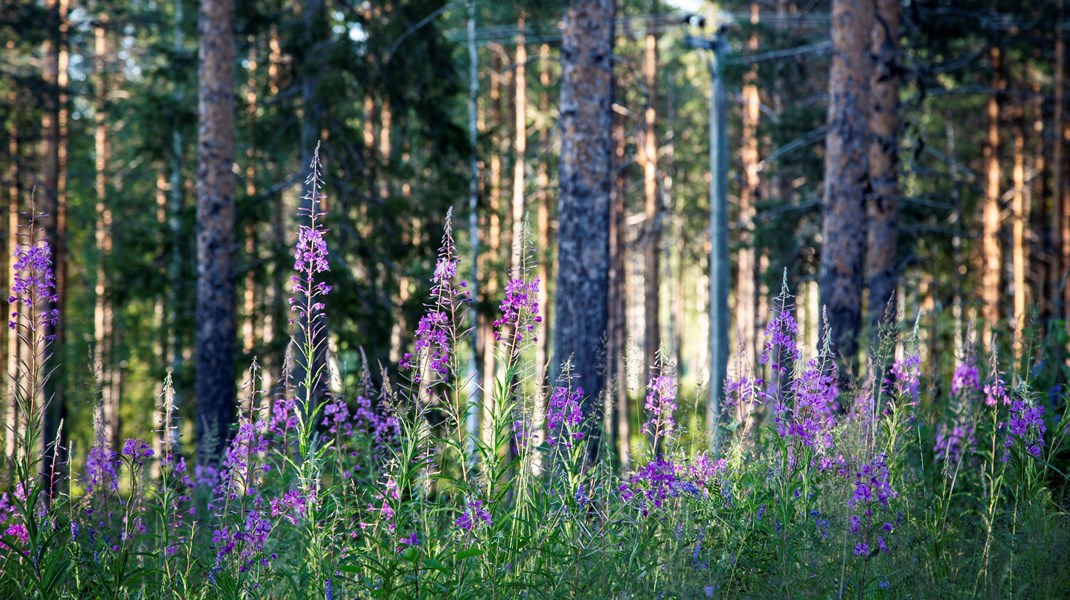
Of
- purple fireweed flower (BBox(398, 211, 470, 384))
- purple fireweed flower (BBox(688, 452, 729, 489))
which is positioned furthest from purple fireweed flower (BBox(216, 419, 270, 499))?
purple fireweed flower (BBox(688, 452, 729, 489))

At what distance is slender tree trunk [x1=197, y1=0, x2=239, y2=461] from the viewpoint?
10367 mm

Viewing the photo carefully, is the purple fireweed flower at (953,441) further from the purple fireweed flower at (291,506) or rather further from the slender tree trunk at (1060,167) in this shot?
the slender tree trunk at (1060,167)

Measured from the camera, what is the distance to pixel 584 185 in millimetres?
8969

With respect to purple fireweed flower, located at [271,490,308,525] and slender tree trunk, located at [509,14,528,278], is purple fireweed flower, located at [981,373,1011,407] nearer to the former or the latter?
purple fireweed flower, located at [271,490,308,525]

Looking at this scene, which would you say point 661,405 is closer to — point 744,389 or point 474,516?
point 744,389

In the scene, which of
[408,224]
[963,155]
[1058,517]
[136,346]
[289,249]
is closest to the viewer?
[1058,517]

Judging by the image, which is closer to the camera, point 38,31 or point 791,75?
point 38,31

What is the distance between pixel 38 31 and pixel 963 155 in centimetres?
2662

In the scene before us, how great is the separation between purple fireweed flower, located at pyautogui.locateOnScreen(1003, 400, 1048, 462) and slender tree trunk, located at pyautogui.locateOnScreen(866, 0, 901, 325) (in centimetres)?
647

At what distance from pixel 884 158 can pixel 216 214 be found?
8408 millimetres

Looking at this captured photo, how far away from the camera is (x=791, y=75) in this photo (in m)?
21.9

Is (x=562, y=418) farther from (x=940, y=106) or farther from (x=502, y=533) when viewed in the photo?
(x=940, y=106)

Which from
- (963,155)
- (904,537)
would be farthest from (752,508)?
(963,155)

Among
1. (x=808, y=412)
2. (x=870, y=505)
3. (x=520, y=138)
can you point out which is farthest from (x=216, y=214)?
(x=520, y=138)
